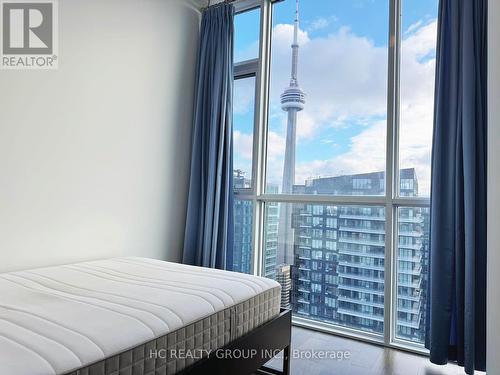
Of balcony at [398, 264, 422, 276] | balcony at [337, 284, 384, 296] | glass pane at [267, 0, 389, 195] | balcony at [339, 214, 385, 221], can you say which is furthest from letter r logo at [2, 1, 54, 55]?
balcony at [398, 264, 422, 276]

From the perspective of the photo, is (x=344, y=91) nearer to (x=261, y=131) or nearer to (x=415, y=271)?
(x=261, y=131)

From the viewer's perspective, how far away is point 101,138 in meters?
2.47

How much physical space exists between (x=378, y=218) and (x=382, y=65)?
1116 millimetres

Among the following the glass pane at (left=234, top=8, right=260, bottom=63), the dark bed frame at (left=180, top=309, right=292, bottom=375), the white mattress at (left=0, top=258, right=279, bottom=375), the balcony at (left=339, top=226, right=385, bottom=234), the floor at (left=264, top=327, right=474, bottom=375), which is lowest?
the floor at (left=264, top=327, right=474, bottom=375)

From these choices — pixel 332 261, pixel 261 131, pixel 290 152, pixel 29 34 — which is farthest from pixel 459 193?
pixel 29 34

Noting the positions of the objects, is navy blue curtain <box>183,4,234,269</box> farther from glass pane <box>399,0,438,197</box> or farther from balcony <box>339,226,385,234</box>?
glass pane <box>399,0,438,197</box>

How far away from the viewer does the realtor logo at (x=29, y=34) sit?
6.64ft

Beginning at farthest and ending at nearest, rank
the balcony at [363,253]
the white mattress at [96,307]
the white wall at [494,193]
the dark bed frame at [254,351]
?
the balcony at [363,253]
the white wall at [494,193]
the dark bed frame at [254,351]
the white mattress at [96,307]

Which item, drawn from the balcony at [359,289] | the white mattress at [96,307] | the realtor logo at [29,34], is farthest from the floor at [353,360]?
the realtor logo at [29,34]

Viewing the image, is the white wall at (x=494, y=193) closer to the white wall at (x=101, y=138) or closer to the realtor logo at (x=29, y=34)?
the white wall at (x=101, y=138)

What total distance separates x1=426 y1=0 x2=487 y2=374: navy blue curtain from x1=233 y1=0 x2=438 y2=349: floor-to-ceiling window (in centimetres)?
23

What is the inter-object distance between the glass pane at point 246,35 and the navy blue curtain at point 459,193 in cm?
151

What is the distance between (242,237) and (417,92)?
5.84ft

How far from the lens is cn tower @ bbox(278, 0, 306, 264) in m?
2.96
